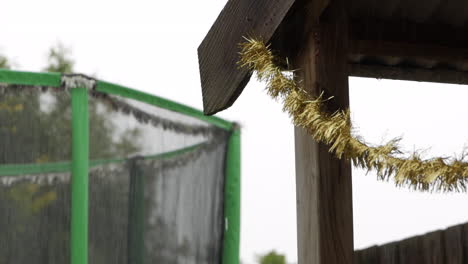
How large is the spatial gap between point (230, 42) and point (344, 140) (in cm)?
37

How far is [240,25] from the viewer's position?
1.32 metres

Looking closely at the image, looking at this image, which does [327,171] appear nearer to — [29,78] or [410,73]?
[410,73]

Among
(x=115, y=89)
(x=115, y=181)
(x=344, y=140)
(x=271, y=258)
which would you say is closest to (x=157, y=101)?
(x=115, y=89)

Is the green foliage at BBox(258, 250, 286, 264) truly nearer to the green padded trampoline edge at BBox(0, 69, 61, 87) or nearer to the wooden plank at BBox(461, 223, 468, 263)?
the green padded trampoline edge at BBox(0, 69, 61, 87)

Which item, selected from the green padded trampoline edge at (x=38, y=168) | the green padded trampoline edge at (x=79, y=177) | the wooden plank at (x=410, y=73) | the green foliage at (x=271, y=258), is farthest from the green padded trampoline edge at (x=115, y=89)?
the green foliage at (x=271, y=258)

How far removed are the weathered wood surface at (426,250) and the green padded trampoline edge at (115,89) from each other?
1.61 m

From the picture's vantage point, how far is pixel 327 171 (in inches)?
50.5

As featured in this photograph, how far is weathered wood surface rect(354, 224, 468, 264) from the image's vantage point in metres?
1.77

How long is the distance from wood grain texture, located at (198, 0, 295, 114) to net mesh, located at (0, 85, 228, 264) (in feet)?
5.07

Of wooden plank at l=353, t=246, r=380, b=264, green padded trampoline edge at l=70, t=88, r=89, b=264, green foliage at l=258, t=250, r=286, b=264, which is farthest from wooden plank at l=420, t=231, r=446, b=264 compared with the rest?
green foliage at l=258, t=250, r=286, b=264

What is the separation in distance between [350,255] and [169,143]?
2.34 m

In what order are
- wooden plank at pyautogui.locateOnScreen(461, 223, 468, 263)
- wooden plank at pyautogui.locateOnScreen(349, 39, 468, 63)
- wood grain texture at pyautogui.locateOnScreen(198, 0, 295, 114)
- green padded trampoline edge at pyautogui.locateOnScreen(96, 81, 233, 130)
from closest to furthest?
wood grain texture at pyautogui.locateOnScreen(198, 0, 295, 114) → wooden plank at pyautogui.locateOnScreen(349, 39, 468, 63) → wooden plank at pyautogui.locateOnScreen(461, 223, 468, 263) → green padded trampoline edge at pyautogui.locateOnScreen(96, 81, 233, 130)

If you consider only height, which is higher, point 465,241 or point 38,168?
point 38,168

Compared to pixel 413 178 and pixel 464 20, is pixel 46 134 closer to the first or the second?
pixel 464 20
